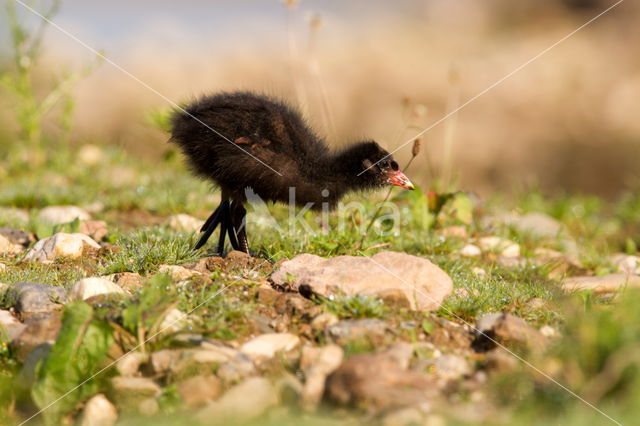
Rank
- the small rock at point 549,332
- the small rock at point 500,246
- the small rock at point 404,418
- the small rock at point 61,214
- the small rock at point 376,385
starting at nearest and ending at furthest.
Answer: the small rock at point 404,418 → the small rock at point 376,385 → the small rock at point 549,332 → the small rock at point 500,246 → the small rock at point 61,214

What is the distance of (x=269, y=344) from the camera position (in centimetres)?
324

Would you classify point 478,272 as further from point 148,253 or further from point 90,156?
point 90,156

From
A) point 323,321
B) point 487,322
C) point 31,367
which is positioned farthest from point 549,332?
point 31,367

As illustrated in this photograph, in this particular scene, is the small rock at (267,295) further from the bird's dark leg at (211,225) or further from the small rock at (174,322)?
the bird's dark leg at (211,225)

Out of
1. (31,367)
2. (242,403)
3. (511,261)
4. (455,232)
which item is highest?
(31,367)

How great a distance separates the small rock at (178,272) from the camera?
384cm

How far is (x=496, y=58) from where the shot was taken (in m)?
14.3

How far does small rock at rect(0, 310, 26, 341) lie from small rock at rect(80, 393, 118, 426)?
59 centimetres

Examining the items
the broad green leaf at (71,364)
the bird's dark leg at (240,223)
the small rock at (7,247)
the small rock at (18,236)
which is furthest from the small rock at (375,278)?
the small rock at (18,236)

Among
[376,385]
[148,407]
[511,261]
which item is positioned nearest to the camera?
[376,385]

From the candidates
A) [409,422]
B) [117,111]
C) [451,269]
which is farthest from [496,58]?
[409,422]

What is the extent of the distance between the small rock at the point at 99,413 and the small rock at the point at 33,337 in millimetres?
408

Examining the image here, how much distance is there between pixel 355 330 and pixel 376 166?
1503 mm

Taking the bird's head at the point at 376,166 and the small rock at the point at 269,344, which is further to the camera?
the bird's head at the point at 376,166
